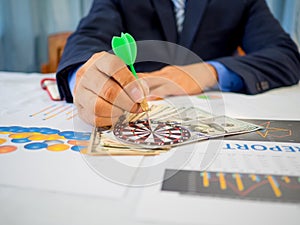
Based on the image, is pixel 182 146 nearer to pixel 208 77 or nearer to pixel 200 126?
pixel 200 126

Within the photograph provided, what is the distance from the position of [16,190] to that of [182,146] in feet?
0.77

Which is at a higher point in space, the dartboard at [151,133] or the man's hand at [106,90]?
the man's hand at [106,90]

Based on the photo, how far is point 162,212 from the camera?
1.07 ft

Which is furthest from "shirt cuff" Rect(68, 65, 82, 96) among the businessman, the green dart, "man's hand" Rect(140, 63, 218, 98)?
the green dart

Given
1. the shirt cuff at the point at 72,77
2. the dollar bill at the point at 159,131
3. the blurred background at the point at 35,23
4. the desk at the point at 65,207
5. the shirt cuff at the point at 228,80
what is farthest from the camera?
the blurred background at the point at 35,23

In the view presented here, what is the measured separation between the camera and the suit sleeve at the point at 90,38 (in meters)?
0.78

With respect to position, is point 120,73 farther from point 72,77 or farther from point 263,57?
point 263,57

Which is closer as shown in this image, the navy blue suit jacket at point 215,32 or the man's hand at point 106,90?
the man's hand at point 106,90

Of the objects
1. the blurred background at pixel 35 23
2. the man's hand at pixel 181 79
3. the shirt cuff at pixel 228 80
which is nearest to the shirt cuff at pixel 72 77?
the man's hand at pixel 181 79

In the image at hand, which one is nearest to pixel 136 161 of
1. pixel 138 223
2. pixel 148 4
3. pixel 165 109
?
pixel 138 223

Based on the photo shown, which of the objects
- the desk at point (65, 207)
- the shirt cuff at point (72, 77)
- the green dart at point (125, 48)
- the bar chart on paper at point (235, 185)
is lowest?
the bar chart on paper at point (235, 185)

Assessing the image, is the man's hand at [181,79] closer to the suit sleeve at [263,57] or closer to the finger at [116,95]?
the suit sleeve at [263,57]

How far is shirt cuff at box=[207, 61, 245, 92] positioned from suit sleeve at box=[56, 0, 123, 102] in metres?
0.31

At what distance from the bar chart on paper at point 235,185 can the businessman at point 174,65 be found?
19 centimetres
